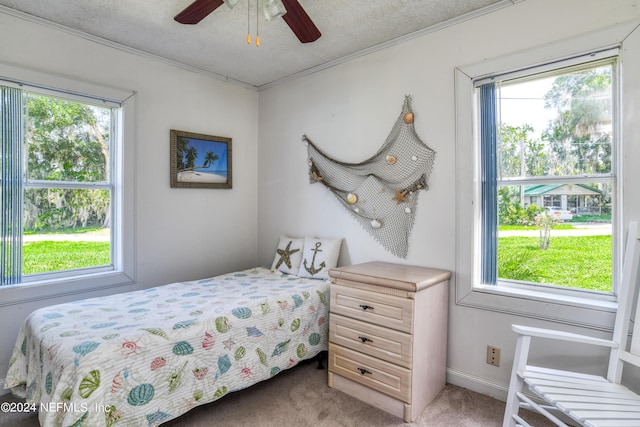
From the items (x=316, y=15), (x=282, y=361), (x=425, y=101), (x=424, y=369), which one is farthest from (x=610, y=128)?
(x=282, y=361)

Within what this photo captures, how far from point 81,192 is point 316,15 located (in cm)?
212

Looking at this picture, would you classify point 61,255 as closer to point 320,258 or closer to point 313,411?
point 320,258

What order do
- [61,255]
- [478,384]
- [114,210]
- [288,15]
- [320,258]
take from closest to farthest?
[288,15] < [478,384] < [61,255] < [114,210] < [320,258]

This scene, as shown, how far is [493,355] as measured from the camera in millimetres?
2143

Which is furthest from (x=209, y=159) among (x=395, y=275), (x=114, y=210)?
(x=395, y=275)

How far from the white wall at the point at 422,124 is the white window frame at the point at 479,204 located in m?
0.05

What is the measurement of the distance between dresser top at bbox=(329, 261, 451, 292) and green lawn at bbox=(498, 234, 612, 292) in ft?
1.35

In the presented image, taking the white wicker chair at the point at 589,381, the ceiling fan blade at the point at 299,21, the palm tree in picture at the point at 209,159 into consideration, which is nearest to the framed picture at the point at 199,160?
the palm tree in picture at the point at 209,159

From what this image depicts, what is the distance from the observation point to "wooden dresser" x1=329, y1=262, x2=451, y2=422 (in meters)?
1.92

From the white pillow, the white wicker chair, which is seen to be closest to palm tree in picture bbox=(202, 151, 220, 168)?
the white pillow

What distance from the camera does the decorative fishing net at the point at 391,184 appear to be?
8.11ft

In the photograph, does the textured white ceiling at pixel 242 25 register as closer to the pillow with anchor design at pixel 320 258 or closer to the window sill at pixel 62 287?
the pillow with anchor design at pixel 320 258

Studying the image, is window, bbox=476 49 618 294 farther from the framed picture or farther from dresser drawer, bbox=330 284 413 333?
the framed picture

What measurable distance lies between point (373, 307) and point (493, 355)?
829mm
